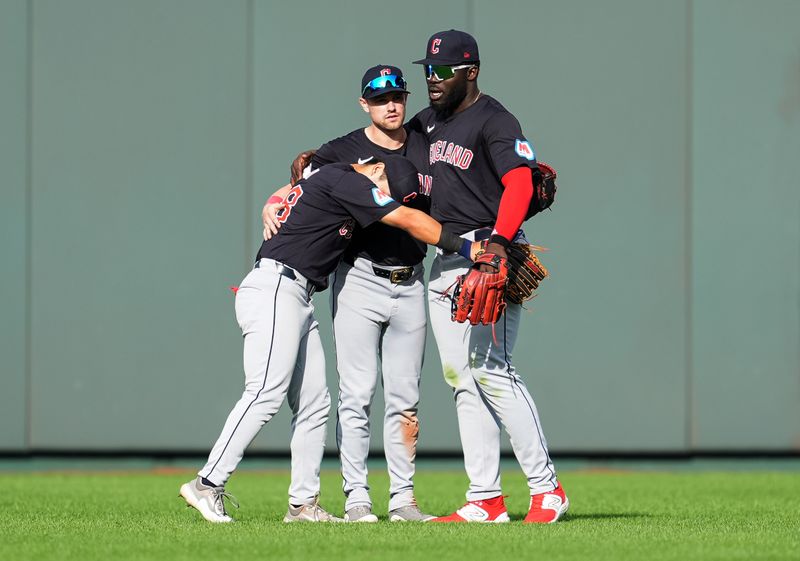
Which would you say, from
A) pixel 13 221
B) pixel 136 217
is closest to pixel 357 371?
pixel 136 217

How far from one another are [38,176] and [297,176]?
12.2ft

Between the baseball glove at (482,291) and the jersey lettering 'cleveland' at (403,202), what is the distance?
0.53 m

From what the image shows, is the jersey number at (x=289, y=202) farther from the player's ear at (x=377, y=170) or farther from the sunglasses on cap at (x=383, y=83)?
the sunglasses on cap at (x=383, y=83)

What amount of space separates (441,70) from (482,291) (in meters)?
1.06

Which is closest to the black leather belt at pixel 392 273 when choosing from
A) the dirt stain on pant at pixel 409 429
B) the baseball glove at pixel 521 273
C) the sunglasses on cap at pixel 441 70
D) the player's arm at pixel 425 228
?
the player's arm at pixel 425 228

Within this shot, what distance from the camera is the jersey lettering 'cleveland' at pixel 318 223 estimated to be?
5.39 m

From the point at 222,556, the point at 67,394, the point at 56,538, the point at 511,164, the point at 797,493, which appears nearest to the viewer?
the point at 222,556

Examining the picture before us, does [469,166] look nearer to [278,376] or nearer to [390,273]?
[390,273]

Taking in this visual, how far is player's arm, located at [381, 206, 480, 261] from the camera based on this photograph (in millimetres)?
5258

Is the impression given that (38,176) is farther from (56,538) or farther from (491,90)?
(56,538)

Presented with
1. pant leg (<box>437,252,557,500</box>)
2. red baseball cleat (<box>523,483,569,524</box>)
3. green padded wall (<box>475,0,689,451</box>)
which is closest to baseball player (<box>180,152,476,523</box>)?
pant leg (<box>437,252,557,500</box>)

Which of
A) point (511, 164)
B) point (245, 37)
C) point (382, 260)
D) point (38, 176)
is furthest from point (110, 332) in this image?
point (511, 164)

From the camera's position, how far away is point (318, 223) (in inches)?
215

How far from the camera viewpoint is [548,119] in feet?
30.1
